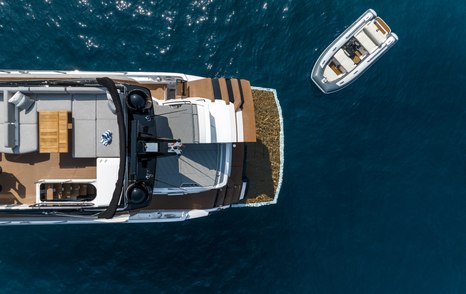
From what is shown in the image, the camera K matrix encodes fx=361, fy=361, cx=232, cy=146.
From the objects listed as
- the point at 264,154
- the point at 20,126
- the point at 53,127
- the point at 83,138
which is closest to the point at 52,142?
the point at 53,127

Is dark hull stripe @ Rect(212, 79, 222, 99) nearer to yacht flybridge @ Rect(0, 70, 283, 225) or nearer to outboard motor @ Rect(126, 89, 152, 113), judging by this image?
yacht flybridge @ Rect(0, 70, 283, 225)

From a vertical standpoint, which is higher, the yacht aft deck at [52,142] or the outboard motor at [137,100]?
the outboard motor at [137,100]

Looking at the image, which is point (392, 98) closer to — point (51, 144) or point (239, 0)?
point (239, 0)

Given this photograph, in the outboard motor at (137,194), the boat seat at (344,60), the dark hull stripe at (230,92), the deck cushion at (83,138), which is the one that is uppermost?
the boat seat at (344,60)

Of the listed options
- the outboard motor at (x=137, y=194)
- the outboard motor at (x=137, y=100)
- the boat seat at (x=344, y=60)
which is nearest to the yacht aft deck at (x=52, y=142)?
the outboard motor at (x=137, y=100)

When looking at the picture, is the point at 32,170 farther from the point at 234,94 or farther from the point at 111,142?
the point at 234,94

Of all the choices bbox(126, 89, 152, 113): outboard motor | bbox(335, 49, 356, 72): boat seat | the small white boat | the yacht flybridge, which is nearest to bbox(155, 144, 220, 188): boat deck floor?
the yacht flybridge

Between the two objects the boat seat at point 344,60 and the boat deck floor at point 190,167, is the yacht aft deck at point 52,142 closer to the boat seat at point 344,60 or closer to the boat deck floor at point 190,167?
the boat deck floor at point 190,167
